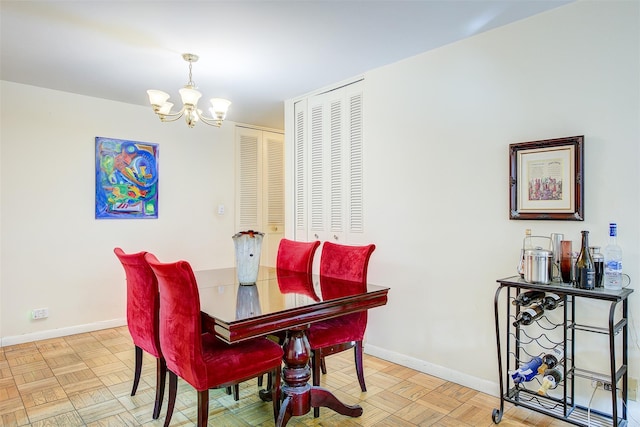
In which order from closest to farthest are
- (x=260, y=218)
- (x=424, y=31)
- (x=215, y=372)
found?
(x=215, y=372) → (x=424, y=31) → (x=260, y=218)

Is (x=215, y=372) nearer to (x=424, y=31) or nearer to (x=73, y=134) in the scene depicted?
(x=424, y=31)

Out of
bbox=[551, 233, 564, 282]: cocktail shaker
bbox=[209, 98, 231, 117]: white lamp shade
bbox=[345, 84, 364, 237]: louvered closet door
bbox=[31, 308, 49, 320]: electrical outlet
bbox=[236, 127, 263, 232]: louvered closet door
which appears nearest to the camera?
bbox=[551, 233, 564, 282]: cocktail shaker

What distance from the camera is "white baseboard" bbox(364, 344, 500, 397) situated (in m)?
2.54

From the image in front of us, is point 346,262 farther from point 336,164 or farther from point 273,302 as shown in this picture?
point 336,164

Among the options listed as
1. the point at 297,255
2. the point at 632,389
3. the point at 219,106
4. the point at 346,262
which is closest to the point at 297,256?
the point at 297,255

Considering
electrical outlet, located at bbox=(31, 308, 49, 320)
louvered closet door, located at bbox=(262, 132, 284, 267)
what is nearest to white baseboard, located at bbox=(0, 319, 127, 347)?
electrical outlet, located at bbox=(31, 308, 49, 320)

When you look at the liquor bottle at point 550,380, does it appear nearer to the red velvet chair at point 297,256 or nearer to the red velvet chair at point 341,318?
the red velvet chair at point 341,318

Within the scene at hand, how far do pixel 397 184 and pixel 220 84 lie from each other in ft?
6.20

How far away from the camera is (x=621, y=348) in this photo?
2031mm

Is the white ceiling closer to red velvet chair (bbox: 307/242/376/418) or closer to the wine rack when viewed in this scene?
red velvet chair (bbox: 307/242/376/418)

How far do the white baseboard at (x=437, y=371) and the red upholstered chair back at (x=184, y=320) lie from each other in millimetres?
1767

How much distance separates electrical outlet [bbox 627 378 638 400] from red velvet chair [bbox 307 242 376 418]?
143cm

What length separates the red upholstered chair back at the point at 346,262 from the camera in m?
2.59

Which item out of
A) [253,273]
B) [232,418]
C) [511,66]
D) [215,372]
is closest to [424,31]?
[511,66]
